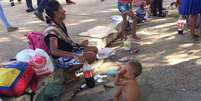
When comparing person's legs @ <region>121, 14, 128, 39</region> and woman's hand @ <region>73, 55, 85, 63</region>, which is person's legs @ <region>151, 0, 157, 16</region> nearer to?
person's legs @ <region>121, 14, 128, 39</region>

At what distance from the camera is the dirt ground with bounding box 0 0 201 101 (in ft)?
17.1

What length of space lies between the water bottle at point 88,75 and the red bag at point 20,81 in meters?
0.69

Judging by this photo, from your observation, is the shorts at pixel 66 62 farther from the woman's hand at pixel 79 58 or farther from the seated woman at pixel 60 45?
the woman's hand at pixel 79 58

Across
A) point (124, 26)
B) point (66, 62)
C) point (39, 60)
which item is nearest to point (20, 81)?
point (39, 60)

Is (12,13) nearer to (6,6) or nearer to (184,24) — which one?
(6,6)

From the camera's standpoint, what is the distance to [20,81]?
4.70m

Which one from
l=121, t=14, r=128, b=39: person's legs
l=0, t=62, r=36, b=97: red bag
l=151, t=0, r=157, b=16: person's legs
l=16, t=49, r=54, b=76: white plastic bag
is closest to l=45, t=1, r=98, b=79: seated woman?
l=16, t=49, r=54, b=76: white plastic bag

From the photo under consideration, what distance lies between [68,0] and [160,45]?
18.4 ft

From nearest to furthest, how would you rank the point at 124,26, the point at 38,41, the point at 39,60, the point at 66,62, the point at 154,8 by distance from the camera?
the point at 39,60 < the point at 38,41 < the point at 66,62 < the point at 124,26 < the point at 154,8

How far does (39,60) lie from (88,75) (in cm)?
74

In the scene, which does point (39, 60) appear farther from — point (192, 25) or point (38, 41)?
point (192, 25)

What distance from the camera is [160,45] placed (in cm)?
727

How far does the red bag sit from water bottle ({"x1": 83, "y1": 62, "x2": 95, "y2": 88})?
27.2 inches

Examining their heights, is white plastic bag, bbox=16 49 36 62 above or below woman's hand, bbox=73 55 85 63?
above
